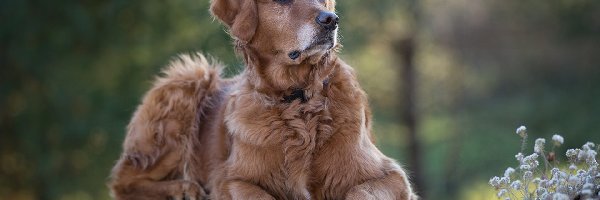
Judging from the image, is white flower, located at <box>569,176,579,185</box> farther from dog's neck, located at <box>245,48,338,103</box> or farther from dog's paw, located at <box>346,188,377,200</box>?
dog's neck, located at <box>245,48,338,103</box>

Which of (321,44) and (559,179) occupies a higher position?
(321,44)

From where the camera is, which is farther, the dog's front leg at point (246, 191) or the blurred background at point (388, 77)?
the blurred background at point (388, 77)

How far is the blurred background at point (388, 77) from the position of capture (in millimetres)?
11047

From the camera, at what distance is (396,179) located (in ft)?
16.0

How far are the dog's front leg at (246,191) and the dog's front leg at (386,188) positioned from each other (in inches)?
16.8

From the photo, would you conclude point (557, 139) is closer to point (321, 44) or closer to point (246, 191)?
point (321, 44)

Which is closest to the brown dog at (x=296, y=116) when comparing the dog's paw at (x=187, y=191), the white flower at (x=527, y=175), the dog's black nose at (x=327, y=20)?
the dog's black nose at (x=327, y=20)

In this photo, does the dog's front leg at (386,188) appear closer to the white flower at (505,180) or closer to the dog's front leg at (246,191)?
the dog's front leg at (246,191)

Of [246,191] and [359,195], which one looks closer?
[359,195]

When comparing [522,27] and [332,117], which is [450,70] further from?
[332,117]

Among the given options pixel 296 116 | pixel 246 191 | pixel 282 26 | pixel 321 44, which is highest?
pixel 282 26

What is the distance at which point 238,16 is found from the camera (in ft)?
15.9

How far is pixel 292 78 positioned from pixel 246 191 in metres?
0.62

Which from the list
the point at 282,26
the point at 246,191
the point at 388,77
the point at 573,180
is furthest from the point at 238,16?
the point at 388,77
